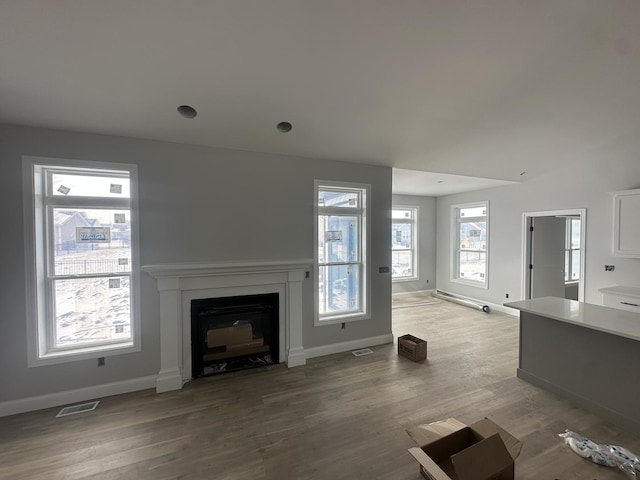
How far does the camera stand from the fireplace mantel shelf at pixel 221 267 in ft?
8.80

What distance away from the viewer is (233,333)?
309 cm

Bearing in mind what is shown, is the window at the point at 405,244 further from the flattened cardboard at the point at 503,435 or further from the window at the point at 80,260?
the window at the point at 80,260

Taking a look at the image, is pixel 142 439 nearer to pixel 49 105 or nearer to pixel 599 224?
pixel 49 105

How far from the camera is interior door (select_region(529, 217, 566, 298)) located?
4.91 metres

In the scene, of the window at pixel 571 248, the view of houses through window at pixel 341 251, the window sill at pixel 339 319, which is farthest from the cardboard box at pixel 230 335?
the window at pixel 571 248

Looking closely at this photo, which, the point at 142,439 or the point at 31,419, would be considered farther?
the point at 31,419

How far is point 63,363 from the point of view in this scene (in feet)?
8.11

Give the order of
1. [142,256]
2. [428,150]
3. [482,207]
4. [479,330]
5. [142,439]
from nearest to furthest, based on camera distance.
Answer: [142,439]
[142,256]
[428,150]
[479,330]
[482,207]

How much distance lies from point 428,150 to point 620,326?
2437 millimetres

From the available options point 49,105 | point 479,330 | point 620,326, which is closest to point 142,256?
point 49,105

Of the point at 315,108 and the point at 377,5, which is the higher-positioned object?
the point at 377,5

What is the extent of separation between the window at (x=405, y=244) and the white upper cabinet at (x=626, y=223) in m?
3.57

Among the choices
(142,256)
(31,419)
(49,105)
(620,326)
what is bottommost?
(31,419)

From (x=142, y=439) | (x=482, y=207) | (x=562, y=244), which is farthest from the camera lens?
(x=482, y=207)
